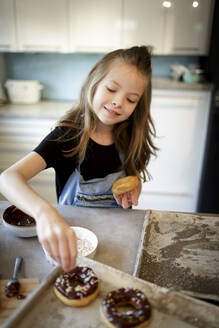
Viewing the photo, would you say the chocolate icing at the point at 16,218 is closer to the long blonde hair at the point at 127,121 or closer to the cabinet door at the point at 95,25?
the long blonde hair at the point at 127,121

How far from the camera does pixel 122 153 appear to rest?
1.27 metres

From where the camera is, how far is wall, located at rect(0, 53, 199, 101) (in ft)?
9.43

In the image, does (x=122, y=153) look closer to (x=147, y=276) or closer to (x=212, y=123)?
(x=147, y=276)

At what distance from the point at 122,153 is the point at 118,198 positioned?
0.25 meters

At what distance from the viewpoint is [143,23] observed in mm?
2408

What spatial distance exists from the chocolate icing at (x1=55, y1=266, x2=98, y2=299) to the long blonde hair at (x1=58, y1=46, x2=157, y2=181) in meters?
0.53

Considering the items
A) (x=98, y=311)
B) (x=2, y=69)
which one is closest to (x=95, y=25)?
(x=2, y=69)

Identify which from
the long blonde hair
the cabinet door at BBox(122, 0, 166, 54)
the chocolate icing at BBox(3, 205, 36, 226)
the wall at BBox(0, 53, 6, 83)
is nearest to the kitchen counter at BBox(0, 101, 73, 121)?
the wall at BBox(0, 53, 6, 83)

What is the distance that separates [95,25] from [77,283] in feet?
7.59

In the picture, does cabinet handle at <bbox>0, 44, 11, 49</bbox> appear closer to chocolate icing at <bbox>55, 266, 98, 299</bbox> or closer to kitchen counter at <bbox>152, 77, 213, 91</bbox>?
kitchen counter at <bbox>152, 77, 213, 91</bbox>

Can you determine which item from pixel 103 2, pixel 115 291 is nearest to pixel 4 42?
pixel 103 2

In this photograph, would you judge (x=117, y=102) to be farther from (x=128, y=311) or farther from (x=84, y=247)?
(x=128, y=311)

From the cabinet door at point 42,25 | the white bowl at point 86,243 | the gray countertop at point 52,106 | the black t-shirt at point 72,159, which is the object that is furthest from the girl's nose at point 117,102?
the cabinet door at point 42,25

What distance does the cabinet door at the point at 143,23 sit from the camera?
7.77 ft
